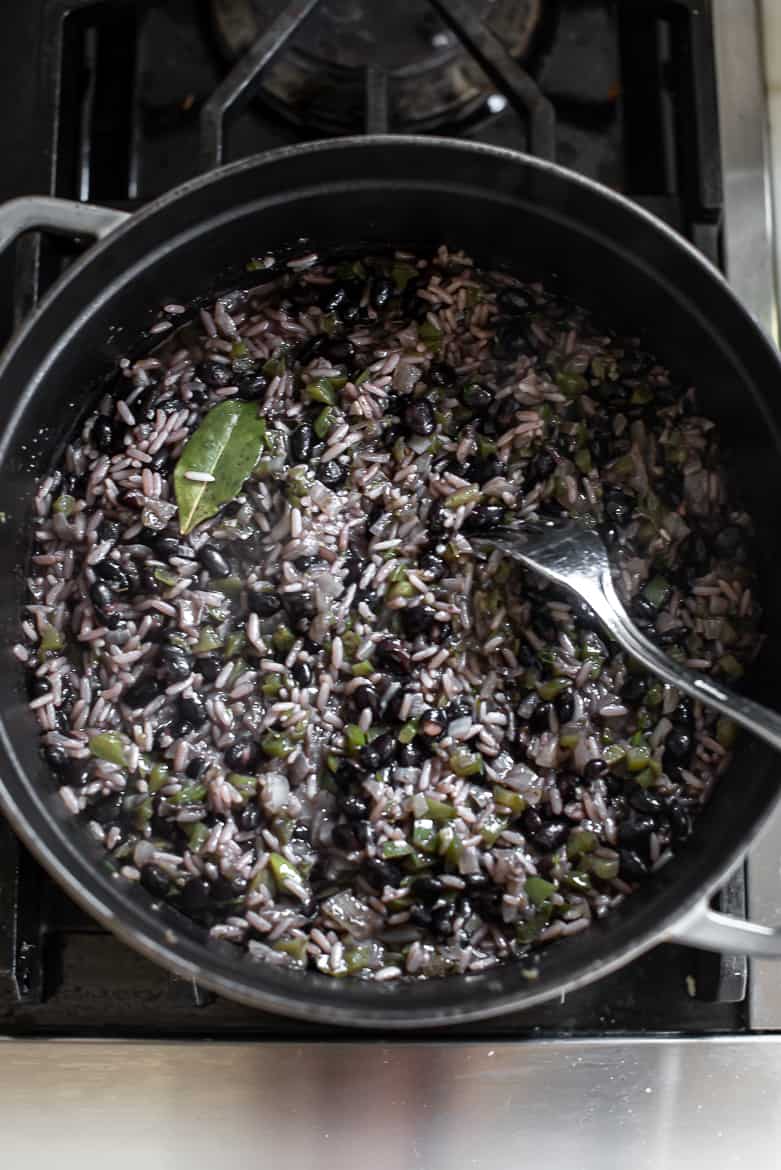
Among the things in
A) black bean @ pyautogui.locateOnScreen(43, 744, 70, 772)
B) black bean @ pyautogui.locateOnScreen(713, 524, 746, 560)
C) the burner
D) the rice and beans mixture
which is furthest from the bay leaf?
black bean @ pyautogui.locateOnScreen(713, 524, 746, 560)

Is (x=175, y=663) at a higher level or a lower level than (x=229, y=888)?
higher

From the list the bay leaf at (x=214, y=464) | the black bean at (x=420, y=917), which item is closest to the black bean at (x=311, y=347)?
the bay leaf at (x=214, y=464)

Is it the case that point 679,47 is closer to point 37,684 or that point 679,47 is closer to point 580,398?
point 580,398

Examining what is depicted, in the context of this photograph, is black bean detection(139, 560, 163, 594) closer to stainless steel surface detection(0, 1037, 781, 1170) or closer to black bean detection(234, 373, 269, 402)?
black bean detection(234, 373, 269, 402)

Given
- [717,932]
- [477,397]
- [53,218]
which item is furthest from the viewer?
[477,397]

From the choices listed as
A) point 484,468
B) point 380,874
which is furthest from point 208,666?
point 484,468

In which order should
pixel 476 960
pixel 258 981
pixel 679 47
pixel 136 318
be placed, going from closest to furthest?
pixel 258 981
pixel 476 960
pixel 136 318
pixel 679 47

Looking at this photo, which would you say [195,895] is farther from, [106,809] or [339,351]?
[339,351]

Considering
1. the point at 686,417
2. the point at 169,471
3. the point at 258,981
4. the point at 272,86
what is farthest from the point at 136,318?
the point at 258,981
